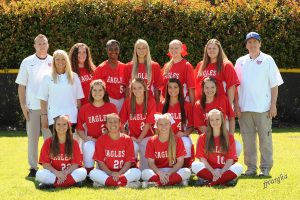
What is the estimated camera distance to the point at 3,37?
15.1 m

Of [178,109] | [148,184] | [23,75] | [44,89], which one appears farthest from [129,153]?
[23,75]

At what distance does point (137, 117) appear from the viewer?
9312 mm

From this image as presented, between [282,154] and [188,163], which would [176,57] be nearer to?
[188,163]

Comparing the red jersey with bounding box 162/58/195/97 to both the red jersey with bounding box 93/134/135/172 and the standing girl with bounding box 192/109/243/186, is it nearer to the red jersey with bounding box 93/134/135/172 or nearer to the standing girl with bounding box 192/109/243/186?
the standing girl with bounding box 192/109/243/186

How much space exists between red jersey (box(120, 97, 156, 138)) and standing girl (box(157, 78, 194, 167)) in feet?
0.75

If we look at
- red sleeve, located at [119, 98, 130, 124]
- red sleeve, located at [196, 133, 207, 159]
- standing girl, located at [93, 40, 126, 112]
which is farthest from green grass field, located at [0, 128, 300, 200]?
standing girl, located at [93, 40, 126, 112]

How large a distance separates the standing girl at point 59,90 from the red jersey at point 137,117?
28.7 inches

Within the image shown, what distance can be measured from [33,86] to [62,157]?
1.55 metres

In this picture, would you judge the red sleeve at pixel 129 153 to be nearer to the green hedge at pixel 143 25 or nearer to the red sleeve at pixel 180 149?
the red sleeve at pixel 180 149

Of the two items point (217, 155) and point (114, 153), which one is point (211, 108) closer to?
point (217, 155)

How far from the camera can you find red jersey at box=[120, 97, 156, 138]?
9.28 m

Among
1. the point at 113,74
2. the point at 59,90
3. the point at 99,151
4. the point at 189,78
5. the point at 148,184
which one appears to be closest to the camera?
the point at 148,184

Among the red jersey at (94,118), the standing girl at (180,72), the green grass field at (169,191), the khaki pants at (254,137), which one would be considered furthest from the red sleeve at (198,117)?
the red jersey at (94,118)

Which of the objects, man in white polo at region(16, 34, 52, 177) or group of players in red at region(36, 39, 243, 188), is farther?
man in white polo at region(16, 34, 52, 177)
